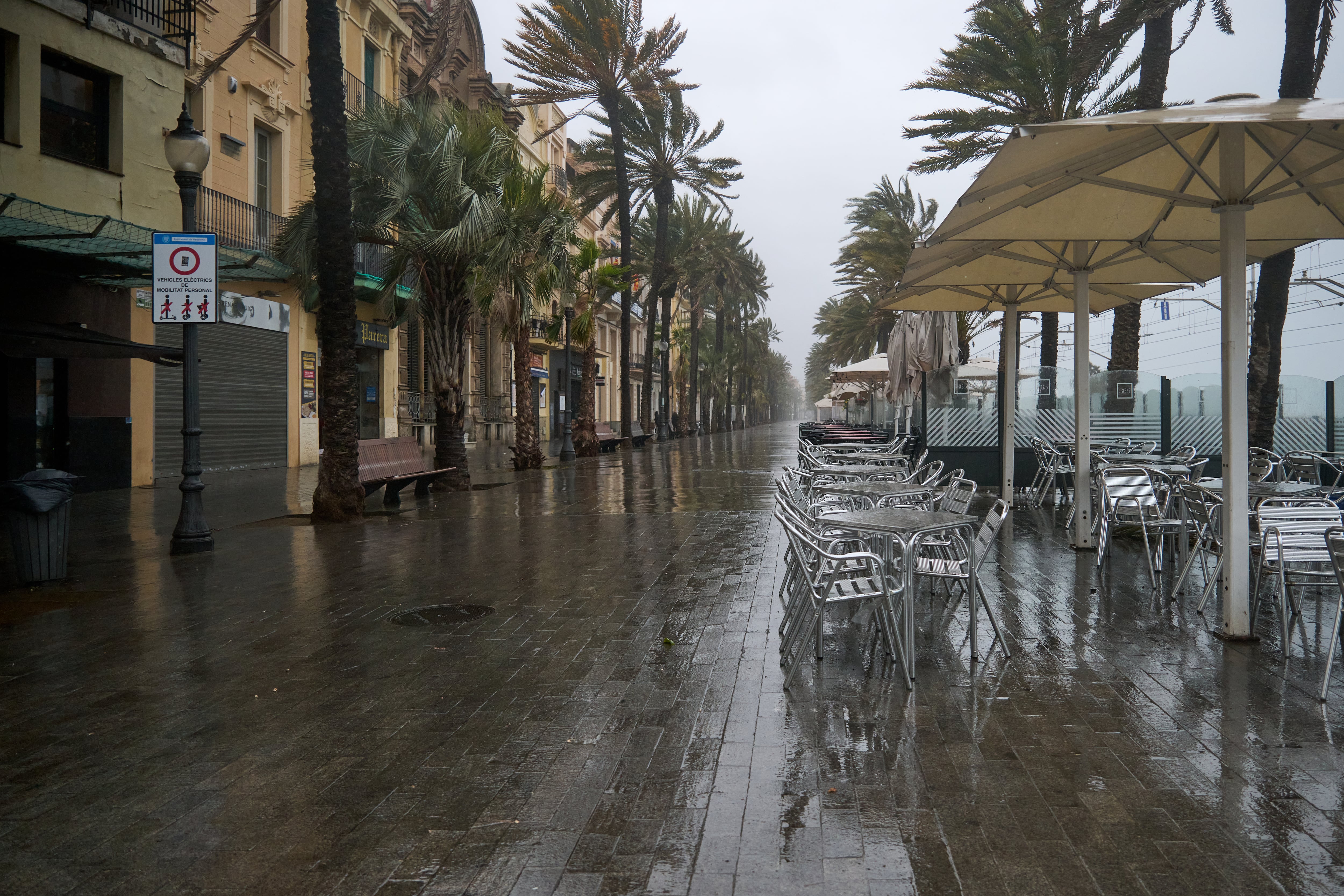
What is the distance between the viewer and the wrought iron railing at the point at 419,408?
1182 inches

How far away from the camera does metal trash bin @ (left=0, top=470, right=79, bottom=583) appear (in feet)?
23.9

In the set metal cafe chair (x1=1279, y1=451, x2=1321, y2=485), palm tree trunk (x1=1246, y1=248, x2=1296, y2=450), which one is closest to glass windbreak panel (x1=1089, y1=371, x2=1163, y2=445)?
palm tree trunk (x1=1246, y1=248, x2=1296, y2=450)

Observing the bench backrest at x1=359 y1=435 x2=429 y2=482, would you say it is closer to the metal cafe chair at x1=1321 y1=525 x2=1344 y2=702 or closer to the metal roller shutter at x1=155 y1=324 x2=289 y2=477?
the metal roller shutter at x1=155 y1=324 x2=289 y2=477

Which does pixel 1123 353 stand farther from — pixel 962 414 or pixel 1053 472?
pixel 1053 472

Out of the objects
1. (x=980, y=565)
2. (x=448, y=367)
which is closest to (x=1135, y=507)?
(x=980, y=565)

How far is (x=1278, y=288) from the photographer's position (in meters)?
10.7

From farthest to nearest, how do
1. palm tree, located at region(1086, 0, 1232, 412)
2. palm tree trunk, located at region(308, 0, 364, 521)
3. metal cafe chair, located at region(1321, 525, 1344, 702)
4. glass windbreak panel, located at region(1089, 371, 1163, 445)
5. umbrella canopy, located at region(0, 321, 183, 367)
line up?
glass windbreak panel, located at region(1089, 371, 1163, 445)
palm tree, located at region(1086, 0, 1232, 412)
palm tree trunk, located at region(308, 0, 364, 521)
umbrella canopy, located at region(0, 321, 183, 367)
metal cafe chair, located at region(1321, 525, 1344, 702)

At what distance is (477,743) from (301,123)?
2256 centimetres

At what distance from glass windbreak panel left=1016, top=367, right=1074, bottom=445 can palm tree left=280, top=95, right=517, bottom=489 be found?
8.82m

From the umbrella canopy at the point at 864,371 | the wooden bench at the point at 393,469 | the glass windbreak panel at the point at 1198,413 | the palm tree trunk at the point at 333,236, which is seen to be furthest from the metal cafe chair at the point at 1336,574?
the umbrella canopy at the point at 864,371

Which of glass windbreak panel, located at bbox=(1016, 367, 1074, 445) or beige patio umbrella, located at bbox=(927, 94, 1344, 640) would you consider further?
glass windbreak panel, located at bbox=(1016, 367, 1074, 445)

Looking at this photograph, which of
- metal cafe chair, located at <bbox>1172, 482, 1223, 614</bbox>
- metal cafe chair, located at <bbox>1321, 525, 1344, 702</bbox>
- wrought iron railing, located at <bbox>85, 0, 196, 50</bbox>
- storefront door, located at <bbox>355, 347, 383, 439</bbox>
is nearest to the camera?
metal cafe chair, located at <bbox>1321, 525, 1344, 702</bbox>

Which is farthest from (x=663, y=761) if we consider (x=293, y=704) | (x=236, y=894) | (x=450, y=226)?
(x=450, y=226)

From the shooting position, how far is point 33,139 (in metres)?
14.2
